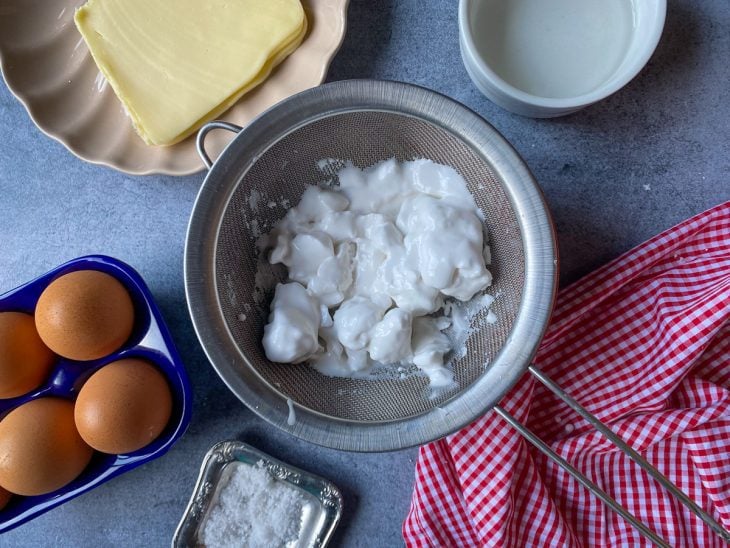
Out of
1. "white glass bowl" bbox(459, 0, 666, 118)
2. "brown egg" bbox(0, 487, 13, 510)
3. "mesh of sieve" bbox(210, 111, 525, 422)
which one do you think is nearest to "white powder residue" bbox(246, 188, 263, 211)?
"mesh of sieve" bbox(210, 111, 525, 422)

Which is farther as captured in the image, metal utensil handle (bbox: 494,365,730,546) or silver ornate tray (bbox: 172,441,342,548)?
silver ornate tray (bbox: 172,441,342,548)

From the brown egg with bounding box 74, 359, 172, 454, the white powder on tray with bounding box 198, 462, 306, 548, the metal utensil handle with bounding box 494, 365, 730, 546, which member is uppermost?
the metal utensil handle with bounding box 494, 365, 730, 546

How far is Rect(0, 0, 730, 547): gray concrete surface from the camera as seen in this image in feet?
3.18

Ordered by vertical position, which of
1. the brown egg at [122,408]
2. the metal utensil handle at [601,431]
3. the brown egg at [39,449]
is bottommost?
the brown egg at [39,449]

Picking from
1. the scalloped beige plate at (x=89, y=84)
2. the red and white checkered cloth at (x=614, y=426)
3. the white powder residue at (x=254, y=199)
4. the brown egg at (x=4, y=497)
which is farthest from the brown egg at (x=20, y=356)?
the red and white checkered cloth at (x=614, y=426)

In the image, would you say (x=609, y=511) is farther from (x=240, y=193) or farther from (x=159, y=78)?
(x=159, y=78)

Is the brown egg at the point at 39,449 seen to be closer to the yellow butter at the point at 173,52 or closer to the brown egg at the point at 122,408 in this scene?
the brown egg at the point at 122,408

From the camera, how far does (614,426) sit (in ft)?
3.08

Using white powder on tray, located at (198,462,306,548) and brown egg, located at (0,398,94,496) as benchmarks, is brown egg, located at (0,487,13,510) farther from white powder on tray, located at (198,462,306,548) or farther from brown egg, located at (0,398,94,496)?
white powder on tray, located at (198,462,306,548)

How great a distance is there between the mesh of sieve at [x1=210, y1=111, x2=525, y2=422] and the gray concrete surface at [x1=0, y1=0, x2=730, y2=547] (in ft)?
0.61

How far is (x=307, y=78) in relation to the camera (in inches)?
36.5

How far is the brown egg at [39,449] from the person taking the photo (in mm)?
843

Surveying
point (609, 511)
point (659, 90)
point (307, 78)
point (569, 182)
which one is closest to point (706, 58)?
point (659, 90)

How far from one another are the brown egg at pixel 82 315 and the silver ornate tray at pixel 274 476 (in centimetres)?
26
